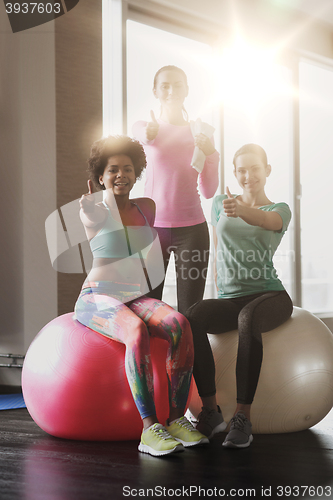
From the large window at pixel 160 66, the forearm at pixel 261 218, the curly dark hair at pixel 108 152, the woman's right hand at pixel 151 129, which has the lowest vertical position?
the forearm at pixel 261 218

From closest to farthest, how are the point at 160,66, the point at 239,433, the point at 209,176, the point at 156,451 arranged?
the point at 156,451 < the point at 239,433 < the point at 209,176 < the point at 160,66

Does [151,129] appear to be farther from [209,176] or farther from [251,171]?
[251,171]

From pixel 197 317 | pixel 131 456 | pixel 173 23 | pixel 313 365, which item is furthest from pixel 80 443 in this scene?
pixel 173 23

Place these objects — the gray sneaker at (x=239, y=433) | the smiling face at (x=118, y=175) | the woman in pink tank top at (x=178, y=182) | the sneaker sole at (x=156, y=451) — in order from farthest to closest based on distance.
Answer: the woman in pink tank top at (x=178, y=182)
the smiling face at (x=118, y=175)
the gray sneaker at (x=239, y=433)
the sneaker sole at (x=156, y=451)

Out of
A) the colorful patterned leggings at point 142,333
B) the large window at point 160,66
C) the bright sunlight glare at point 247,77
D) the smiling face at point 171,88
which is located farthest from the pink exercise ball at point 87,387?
the bright sunlight glare at point 247,77

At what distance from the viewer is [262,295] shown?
1993 mm

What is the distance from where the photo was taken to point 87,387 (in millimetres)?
1778

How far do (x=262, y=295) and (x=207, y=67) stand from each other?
273 cm

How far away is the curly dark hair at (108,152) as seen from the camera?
6.66 ft

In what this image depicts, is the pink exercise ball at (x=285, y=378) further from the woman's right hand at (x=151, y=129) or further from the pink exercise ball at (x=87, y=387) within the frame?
the woman's right hand at (x=151, y=129)

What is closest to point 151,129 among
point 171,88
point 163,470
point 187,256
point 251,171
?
point 171,88

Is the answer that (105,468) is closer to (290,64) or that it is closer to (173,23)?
(173,23)

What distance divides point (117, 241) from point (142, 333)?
0.40 metres

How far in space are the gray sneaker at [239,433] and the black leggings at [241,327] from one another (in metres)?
0.07
